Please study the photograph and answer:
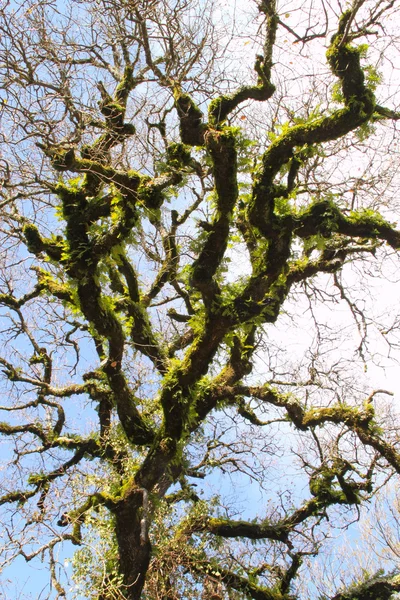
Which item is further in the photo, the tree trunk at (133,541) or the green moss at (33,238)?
the green moss at (33,238)

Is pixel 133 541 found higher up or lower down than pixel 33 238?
lower down

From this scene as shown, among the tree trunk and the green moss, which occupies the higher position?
the green moss

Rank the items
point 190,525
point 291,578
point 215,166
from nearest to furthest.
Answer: point 215,166 < point 190,525 < point 291,578

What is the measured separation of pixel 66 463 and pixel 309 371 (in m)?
4.25

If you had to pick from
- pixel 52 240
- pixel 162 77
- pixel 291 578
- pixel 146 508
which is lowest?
pixel 291 578

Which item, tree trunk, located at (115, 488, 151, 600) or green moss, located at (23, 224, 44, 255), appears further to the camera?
green moss, located at (23, 224, 44, 255)

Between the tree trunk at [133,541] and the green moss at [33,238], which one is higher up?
the green moss at [33,238]

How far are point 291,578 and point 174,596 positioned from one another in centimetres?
284

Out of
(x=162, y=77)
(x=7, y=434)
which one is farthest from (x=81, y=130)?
(x=7, y=434)

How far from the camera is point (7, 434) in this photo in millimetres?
7570

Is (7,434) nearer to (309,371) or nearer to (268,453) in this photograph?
(268,453)

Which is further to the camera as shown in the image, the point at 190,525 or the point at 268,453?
the point at 268,453

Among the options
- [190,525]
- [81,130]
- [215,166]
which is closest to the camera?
[81,130]

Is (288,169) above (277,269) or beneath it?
above
